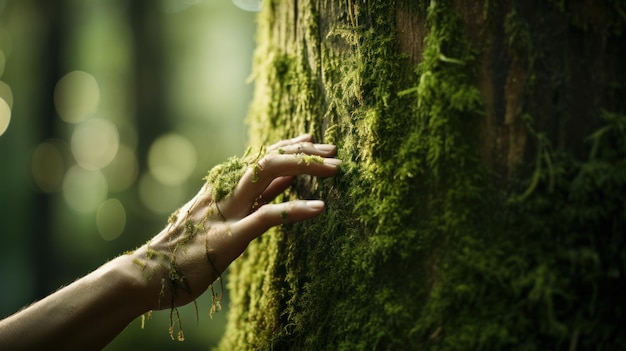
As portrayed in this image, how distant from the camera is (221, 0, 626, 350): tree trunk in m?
1.45

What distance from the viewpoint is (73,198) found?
56.8ft

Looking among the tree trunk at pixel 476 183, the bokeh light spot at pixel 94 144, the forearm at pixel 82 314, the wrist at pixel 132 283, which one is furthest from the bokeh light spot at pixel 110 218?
the tree trunk at pixel 476 183

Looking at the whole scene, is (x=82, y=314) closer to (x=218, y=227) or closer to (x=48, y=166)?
(x=218, y=227)

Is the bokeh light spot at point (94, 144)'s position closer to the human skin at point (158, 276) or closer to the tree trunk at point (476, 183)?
the human skin at point (158, 276)

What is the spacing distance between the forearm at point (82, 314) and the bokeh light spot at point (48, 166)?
13571 mm

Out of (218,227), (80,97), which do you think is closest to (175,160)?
(80,97)

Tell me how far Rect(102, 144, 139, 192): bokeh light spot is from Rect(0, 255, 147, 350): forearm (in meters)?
13.1

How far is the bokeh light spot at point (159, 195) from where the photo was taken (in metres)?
15.9

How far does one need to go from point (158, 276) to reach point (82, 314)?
38cm

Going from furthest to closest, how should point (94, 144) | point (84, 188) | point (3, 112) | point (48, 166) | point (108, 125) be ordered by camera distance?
point (108, 125), point (94, 144), point (84, 188), point (3, 112), point (48, 166)

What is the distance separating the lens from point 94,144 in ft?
58.5

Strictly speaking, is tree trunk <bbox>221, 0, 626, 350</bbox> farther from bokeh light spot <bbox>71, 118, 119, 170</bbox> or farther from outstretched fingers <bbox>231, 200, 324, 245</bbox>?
bokeh light spot <bbox>71, 118, 119, 170</bbox>

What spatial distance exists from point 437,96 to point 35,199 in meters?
12.0

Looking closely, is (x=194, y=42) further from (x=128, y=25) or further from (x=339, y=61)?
(x=339, y=61)
